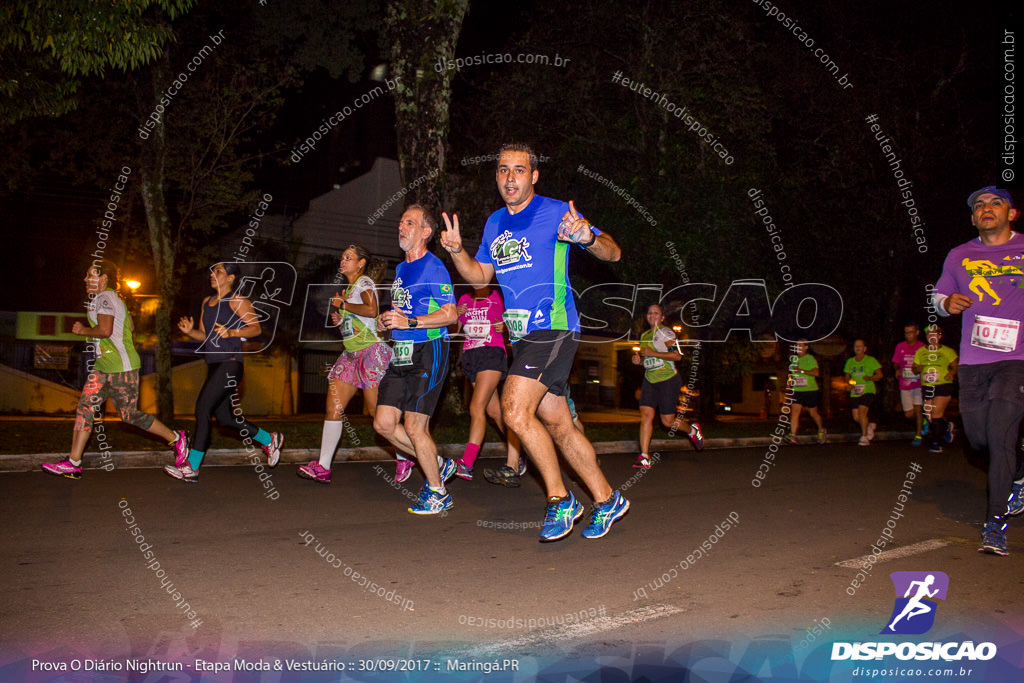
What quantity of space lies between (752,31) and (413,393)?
44.9 feet

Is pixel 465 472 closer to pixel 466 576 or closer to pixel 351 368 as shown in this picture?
pixel 351 368

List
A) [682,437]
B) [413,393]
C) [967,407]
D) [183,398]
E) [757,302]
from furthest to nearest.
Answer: [183,398], [757,302], [682,437], [413,393], [967,407]

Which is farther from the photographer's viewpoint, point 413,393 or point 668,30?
point 668,30

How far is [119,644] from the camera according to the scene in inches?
137

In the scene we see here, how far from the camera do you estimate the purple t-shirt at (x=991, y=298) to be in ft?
18.3

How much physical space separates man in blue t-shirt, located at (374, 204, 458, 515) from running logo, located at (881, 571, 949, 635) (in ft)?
10.7

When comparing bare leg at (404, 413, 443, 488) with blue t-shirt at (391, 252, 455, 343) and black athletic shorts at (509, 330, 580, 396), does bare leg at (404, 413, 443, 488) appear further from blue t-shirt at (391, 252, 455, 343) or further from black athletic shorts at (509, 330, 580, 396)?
black athletic shorts at (509, 330, 580, 396)

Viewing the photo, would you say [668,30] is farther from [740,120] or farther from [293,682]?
[293,682]

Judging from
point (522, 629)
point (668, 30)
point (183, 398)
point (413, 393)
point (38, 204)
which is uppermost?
point (668, 30)

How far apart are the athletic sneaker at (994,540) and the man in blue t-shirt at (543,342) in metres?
2.24

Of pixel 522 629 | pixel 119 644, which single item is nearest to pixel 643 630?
pixel 522 629

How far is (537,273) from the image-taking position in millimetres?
5324

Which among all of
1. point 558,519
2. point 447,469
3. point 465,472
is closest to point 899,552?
point 558,519

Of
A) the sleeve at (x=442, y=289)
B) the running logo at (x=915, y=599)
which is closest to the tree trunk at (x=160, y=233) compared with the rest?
the sleeve at (x=442, y=289)
